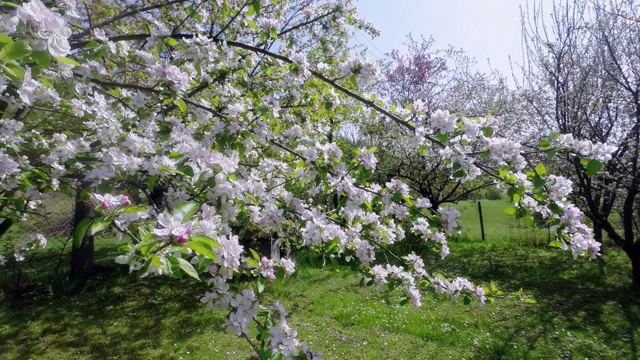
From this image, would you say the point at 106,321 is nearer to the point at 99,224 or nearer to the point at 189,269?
the point at 99,224

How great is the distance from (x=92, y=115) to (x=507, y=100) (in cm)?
1246

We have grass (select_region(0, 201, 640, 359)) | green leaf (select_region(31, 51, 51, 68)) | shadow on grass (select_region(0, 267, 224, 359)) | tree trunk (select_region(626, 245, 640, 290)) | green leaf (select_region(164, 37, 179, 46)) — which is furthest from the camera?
tree trunk (select_region(626, 245, 640, 290))

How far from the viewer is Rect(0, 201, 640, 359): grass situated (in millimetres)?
4535

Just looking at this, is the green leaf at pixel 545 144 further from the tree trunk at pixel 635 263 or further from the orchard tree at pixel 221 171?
the tree trunk at pixel 635 263

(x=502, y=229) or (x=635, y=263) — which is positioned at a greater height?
(x=635, y=263)

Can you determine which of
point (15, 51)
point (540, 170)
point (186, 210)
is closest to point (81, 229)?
point (186, 210)

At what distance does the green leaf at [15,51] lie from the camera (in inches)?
33.5

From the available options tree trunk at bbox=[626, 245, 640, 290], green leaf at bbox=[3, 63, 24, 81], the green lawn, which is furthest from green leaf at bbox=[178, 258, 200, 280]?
tree trunk at bbox=[626, 245, 640, 290]

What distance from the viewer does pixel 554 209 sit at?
1.79 m

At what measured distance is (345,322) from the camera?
5301 millimetres

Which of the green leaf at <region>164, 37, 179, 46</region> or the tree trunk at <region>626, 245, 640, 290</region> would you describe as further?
the tree trunk at <region>626, 245, 640, 290</region>

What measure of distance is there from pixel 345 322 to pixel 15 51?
198 inches

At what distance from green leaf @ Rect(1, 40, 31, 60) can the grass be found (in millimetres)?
4112

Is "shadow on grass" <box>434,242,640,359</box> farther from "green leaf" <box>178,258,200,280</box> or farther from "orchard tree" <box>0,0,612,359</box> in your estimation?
"green leaf" <box>178,258,200,280</box>
